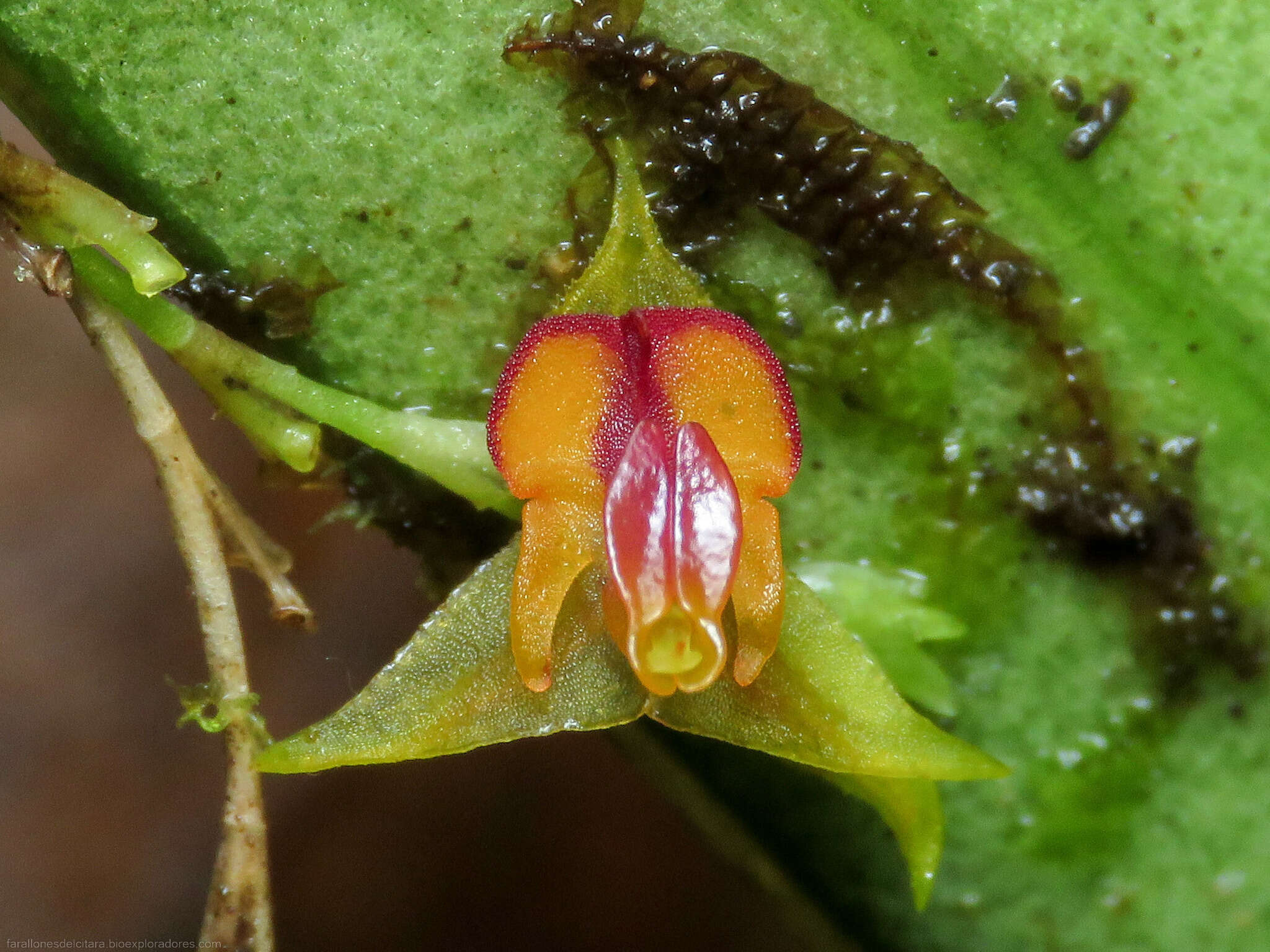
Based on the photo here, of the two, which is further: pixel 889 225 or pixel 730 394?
pixel 889 225

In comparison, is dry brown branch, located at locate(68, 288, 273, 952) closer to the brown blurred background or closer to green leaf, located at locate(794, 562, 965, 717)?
green leaf, located at locate(794, 562, 965, 717)

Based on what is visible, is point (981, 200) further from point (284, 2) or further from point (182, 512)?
point (182, 512)

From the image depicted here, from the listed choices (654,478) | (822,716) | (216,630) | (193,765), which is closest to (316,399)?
(216,630)

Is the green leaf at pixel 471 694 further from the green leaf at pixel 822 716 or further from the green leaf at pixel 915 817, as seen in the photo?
the green leaf at pixel 915 817

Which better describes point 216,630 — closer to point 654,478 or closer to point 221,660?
point 221,660

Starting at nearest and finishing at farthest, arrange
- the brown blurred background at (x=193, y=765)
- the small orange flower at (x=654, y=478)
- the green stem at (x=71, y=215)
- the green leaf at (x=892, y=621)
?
the small orange flower at (x=654, y=478), the green stem at (x=71, y=215), the green leaf at (x=892, y=621), the brown blurred background at (x=193, y=765)

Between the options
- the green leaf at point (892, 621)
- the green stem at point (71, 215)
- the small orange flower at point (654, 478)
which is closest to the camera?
the small orange flower at point (654, 478)

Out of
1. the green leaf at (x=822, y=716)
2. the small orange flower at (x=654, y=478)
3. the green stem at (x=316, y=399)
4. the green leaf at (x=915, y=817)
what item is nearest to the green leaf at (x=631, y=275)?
the small orange flower at (x=654, y=478)
